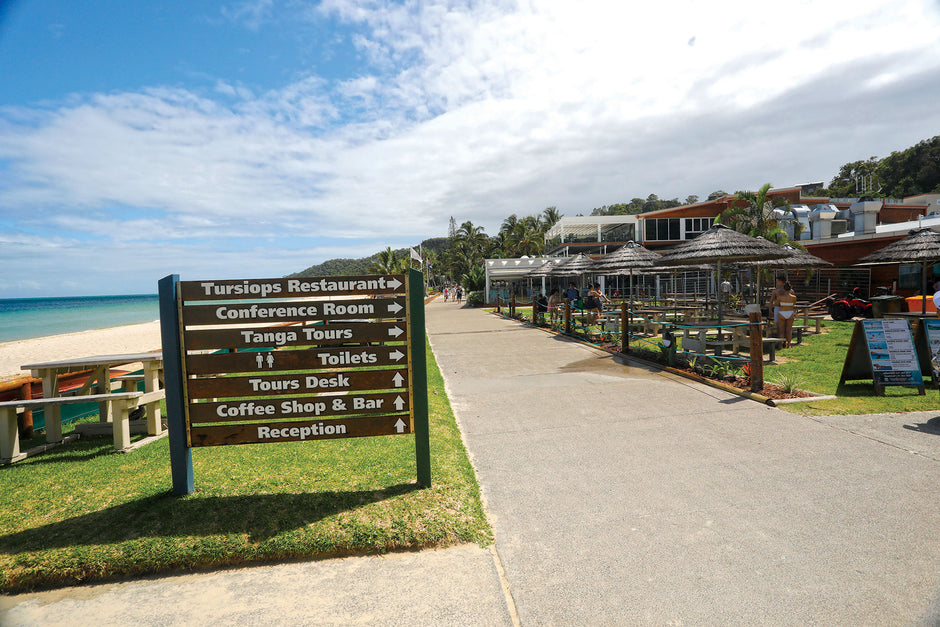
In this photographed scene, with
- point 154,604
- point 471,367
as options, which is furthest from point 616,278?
point 154,604

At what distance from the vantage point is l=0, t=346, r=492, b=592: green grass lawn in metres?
3.06

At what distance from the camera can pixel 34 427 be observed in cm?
639

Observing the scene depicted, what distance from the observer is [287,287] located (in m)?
3.77

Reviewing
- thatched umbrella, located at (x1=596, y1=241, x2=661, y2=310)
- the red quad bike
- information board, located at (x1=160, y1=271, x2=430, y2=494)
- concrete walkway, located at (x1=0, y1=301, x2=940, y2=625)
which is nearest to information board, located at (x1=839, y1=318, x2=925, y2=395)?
→ concrete walkway, located at (x1=0, y1=301, x2=940, y2=625)

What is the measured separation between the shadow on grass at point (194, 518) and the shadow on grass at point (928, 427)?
17.9 feet

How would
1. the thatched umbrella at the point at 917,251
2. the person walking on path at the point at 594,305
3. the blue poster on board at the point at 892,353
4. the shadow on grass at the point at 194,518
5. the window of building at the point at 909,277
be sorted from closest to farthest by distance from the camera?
the shadow on grass at the point at 194,518, the blue poster on board at the point at 892,353, the thatched umbrella at the point at 917,251, the person walking on path at the point at 594,305, the window of building at the point at 909,277

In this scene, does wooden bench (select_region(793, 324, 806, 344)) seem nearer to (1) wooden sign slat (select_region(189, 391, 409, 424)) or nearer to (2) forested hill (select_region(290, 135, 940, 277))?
(1) wooden sign slat (select_region(189, 391, 409, 424))

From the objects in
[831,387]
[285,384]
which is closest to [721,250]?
[831,387]

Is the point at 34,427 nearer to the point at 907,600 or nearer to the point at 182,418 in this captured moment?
the point at 182,418

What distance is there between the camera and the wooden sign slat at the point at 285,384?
3.78 meters

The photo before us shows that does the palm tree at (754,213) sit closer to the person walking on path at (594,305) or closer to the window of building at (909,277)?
the window of building at (909,277)

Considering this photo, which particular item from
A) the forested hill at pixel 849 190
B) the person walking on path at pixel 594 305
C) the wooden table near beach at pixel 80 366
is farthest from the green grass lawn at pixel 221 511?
the forested hill at pixel 849 190

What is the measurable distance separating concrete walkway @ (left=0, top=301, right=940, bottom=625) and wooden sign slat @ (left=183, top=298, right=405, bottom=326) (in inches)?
68.9

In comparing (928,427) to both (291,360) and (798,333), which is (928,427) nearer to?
(291,360)
